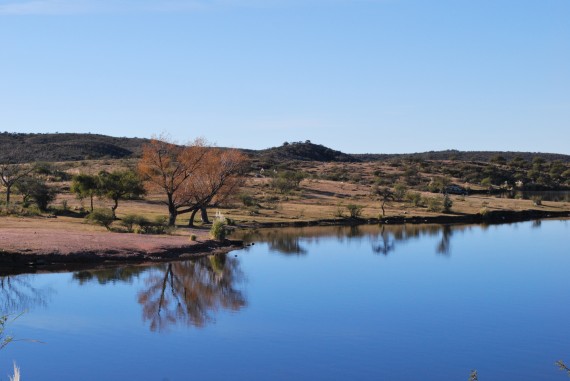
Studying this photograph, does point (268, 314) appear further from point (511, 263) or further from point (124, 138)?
point (124, 138)

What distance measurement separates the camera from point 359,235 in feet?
178

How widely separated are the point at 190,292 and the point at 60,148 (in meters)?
105

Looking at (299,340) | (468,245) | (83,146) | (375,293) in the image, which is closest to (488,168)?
(83,146)

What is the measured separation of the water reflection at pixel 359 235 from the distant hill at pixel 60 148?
6999 cm

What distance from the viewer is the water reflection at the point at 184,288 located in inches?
1071

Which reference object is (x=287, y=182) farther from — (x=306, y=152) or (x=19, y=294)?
(x=306, y=152)

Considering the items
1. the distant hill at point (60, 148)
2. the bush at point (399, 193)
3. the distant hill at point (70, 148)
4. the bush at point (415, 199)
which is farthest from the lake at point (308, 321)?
the distant hill at point (60, 148)

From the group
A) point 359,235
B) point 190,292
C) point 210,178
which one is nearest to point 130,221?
point 210,178

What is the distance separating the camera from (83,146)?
134 meters

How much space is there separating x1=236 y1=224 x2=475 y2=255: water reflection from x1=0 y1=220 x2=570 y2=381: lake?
365cm

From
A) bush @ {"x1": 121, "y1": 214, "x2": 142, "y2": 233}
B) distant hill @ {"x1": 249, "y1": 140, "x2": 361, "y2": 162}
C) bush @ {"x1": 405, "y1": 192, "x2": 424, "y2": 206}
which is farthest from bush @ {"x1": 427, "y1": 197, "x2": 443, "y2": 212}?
distant hill @ {"x1": 249, "y1": 140, "x2": 361, "y2": 162}

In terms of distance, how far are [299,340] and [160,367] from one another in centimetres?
481

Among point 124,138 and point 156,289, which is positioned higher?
point 124,138

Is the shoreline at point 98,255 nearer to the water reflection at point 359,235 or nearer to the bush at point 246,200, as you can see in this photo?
the water reflection at point 359,235
